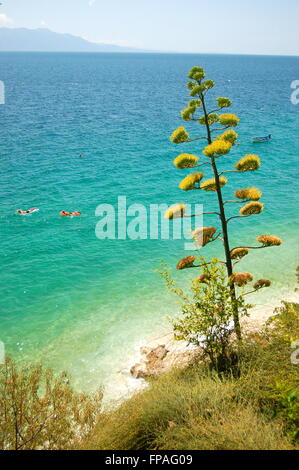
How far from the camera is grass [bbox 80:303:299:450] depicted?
25.5 ft

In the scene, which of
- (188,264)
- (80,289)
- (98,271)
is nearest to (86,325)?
(80,289)

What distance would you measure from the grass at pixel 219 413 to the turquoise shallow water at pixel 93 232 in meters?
7.00

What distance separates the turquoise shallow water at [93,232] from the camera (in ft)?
62.0

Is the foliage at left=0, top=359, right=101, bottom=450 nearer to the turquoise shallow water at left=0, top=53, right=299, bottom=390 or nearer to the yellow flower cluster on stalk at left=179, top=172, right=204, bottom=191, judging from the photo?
the turquoise shallow water at left=0, top=53, right=299, bottom=390

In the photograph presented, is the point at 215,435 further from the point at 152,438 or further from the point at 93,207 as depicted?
the point at 93,207

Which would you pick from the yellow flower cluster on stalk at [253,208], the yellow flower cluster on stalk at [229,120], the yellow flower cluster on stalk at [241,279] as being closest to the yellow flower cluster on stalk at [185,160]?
the yellow flower cluster on stalk at [229,120]

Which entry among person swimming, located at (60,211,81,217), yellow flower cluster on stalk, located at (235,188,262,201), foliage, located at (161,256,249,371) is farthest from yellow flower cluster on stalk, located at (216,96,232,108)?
person swimming, located at (60,211,81,217)

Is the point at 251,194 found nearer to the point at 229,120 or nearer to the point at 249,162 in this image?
the point at 249,162

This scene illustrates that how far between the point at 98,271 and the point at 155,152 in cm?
3034

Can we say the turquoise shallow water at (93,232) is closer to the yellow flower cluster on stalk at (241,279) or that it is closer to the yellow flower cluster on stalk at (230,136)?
the yellow flower cluster on stalk at (241,279)

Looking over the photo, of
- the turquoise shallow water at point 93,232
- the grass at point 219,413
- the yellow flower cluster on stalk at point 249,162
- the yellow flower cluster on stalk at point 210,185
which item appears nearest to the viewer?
the grass at point 219,413

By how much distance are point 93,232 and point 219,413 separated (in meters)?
22.8

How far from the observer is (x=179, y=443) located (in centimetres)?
791

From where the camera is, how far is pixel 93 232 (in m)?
30.1
